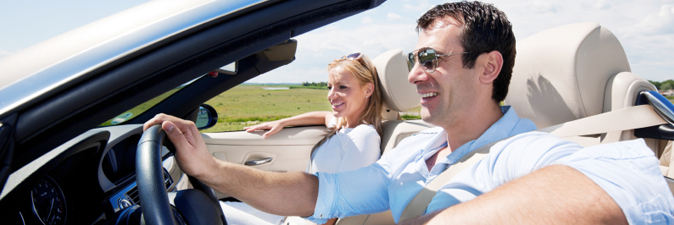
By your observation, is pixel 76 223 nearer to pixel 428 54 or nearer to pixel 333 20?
pixel 333 20

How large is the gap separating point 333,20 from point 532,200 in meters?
0.54

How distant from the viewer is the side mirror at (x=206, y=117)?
2.41m

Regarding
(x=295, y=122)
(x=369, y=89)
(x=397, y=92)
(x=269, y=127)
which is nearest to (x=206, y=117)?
(x=269, y=127)

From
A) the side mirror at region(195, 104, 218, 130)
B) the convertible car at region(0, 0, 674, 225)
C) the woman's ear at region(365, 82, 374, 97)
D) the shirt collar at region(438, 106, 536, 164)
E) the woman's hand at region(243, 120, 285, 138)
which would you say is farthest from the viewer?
the woman's hand at region(243, 120, 285, 138)

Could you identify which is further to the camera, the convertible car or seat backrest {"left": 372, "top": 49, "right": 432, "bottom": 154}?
seat backrest {"left": 372, "top": 49, "right": 432, "bottom": 154}

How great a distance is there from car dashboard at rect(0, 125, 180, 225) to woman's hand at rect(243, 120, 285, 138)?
156cm

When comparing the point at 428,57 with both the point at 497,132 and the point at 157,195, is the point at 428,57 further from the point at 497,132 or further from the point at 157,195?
the point at 157,195

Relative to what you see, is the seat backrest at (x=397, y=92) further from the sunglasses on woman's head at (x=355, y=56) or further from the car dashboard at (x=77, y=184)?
the car dashboard at (x=77, y=184)

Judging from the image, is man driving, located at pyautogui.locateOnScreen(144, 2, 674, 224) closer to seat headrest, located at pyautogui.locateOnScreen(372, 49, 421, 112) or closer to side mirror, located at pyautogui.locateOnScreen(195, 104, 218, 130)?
seat headrest, located at pyautogui.locateOnScreen(372, 49, 421, 112)

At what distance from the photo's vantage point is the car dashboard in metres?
0.74

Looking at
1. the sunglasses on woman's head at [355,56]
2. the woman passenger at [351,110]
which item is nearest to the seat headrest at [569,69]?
the woman passenger at [351,110]

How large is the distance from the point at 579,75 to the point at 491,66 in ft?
1.09

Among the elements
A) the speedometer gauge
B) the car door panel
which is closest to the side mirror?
the car door panel

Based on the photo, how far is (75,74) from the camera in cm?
63
